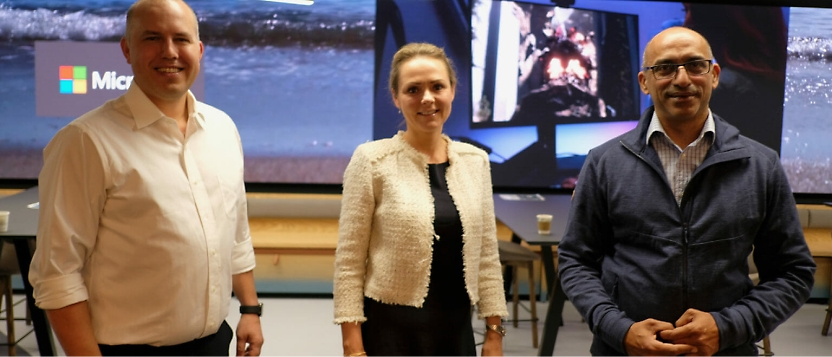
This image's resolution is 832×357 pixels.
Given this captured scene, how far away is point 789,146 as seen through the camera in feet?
21.2

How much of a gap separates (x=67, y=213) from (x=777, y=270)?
1.73m

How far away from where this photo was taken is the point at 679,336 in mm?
1845

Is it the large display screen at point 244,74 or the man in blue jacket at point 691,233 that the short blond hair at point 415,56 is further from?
the large display screen at point 244,74

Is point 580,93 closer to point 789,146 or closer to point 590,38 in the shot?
point 590,38

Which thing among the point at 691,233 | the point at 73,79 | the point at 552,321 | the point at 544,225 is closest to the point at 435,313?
the point at 691,233

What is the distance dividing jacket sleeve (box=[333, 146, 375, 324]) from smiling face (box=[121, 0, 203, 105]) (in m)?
0.52

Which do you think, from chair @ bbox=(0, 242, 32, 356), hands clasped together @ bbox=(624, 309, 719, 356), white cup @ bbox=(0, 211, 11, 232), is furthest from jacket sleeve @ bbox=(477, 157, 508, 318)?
chair @ bbox=(0, 242, 32, 356)

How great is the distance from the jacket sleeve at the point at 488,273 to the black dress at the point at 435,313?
0.09 meters

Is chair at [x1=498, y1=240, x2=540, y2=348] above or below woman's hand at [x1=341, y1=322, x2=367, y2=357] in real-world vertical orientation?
below

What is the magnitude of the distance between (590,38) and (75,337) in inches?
206

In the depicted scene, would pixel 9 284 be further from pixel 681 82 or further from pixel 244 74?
pixel 681 82

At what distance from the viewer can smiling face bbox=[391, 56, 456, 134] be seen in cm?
213

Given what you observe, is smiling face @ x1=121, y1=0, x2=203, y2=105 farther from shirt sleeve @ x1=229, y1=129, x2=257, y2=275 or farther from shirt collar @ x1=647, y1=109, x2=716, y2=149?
shirt collar @ x1=647, y1=109, x2=716, y2=149

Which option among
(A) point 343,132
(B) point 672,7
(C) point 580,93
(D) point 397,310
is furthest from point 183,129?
(B) point 672,7
